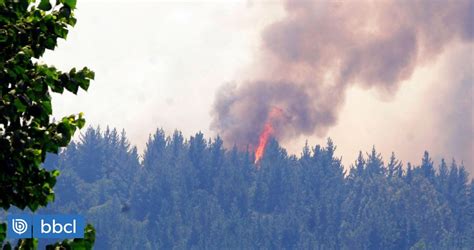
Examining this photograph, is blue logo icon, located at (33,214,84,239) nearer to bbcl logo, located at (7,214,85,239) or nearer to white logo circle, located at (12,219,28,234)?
bbcl logo, located at (7,214,85,239)

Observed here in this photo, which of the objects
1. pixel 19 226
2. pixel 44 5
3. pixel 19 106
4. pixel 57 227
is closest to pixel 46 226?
pixel 57 227

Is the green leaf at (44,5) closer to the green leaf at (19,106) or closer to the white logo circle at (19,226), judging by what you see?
the green leaf at (19,106)

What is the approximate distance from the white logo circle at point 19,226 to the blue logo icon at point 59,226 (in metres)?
0.12

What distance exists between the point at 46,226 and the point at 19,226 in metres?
0.33

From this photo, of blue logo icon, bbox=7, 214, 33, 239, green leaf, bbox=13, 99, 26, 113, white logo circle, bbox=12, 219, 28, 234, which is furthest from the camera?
white logo circle, bbox=12, 219, 28, 234

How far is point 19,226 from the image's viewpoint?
612 inches

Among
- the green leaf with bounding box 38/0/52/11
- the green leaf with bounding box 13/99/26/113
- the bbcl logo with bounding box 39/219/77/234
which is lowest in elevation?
the bbcl logo with bounding box 39/219/77/234

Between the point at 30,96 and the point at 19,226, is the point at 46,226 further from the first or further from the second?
the point at 30,96

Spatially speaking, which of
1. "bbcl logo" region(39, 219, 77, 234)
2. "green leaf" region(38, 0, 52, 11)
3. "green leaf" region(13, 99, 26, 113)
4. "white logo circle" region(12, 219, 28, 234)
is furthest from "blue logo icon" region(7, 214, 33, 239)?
"green leaf" region(38, 0, 52, 11)

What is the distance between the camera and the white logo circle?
15422 millimetres

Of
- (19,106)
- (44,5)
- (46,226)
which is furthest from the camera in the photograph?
(46,226)

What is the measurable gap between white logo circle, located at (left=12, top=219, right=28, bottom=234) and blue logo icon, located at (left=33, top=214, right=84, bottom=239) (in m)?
0.12

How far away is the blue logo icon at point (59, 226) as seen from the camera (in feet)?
50.7

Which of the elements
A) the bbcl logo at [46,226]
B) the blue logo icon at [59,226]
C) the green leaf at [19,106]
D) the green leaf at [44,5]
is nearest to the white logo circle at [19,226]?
the bbcl logo at [46,226]
